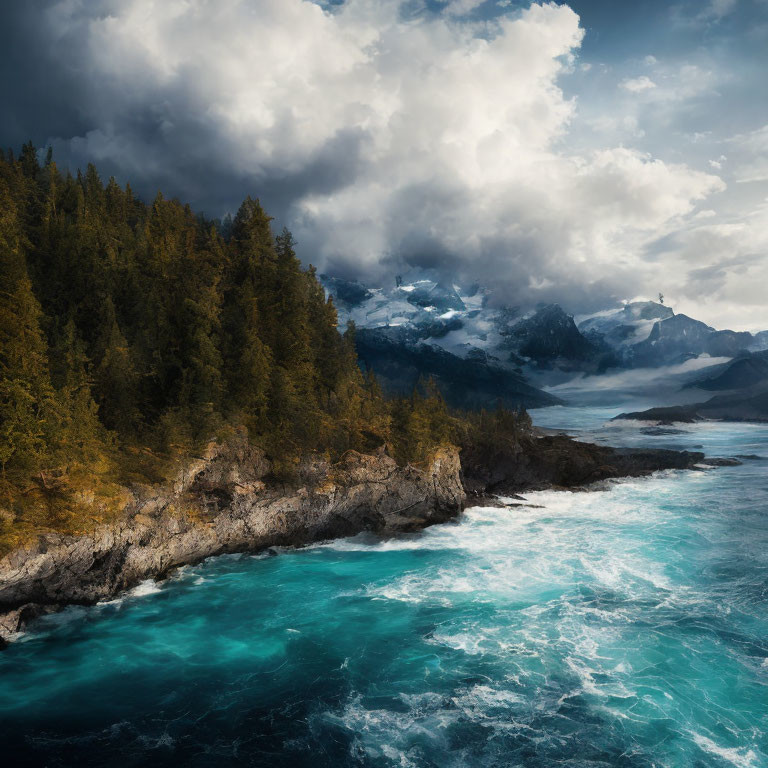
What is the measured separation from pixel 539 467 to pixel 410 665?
75.8 meters

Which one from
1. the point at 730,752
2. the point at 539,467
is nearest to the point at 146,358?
the point at 730,752

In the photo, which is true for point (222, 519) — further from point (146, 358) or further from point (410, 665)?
point (410, 665)

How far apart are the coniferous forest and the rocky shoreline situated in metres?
1.73

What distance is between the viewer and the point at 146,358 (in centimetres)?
4650

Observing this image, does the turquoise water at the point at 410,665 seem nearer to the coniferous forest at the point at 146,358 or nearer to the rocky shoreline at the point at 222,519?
the rocky shoreline at the point at 222,519

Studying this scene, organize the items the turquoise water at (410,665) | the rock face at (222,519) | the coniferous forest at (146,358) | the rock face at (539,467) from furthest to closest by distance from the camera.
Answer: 1. the rock face at (539,467)
2. the rock face at (222,519)
3. the coniferous forest at (146,358)
4. the turquoise water at (410,665)

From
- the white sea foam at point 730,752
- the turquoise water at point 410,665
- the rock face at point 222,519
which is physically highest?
the rock face at point 222,519

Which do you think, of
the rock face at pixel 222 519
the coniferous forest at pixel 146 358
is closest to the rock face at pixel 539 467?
the coniferous forest at pixel 146 358

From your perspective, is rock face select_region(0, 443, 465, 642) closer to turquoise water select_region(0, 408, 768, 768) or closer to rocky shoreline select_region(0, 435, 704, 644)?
rocky shoreline select_region(0, 435, 704, 644)

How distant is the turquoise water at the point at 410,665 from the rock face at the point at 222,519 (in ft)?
6.57

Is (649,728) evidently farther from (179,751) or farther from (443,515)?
(443,515)

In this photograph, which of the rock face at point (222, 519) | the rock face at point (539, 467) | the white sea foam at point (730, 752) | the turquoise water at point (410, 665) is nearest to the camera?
the white sea foam at point (730, 752)

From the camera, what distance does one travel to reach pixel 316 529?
2085 inches

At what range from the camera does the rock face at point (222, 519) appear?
33.2 metres
